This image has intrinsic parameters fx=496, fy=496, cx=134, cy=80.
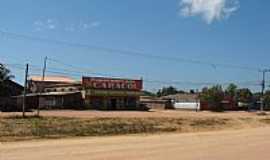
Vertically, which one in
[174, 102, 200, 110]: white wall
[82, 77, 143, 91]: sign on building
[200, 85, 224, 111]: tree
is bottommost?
[174, 102, 200, 110]: white wall

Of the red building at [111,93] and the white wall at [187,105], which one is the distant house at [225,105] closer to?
the white wall at [187,105]

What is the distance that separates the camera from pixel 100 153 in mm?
20609

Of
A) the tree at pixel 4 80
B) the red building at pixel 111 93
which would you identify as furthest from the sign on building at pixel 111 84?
the tree at pixel 4 80

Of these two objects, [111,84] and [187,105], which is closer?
[111,84]

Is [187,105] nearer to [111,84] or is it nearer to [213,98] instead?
[213,98]

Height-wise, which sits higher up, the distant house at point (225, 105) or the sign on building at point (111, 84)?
the sign on building at point (111, 84)

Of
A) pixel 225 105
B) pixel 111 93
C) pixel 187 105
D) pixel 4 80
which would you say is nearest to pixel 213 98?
pixel 225 105

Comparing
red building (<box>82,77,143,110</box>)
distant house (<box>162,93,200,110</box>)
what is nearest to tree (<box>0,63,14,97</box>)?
red building (<box>82,77,143,110</box>)

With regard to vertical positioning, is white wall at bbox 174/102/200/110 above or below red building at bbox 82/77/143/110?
below

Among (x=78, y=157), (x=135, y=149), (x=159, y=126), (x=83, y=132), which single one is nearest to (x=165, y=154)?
(x=135, y=149)

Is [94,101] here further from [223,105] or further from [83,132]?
[83,132]

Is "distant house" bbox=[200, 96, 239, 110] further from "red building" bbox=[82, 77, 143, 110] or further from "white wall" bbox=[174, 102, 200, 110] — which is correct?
"red building" bbox=[82, 77, 143, 110]

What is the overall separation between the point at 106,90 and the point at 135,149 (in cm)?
6904

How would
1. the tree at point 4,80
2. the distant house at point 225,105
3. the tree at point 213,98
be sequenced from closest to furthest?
the tree at point 4,80 < the tree at point 213,98 < the distant house at point 225,105
